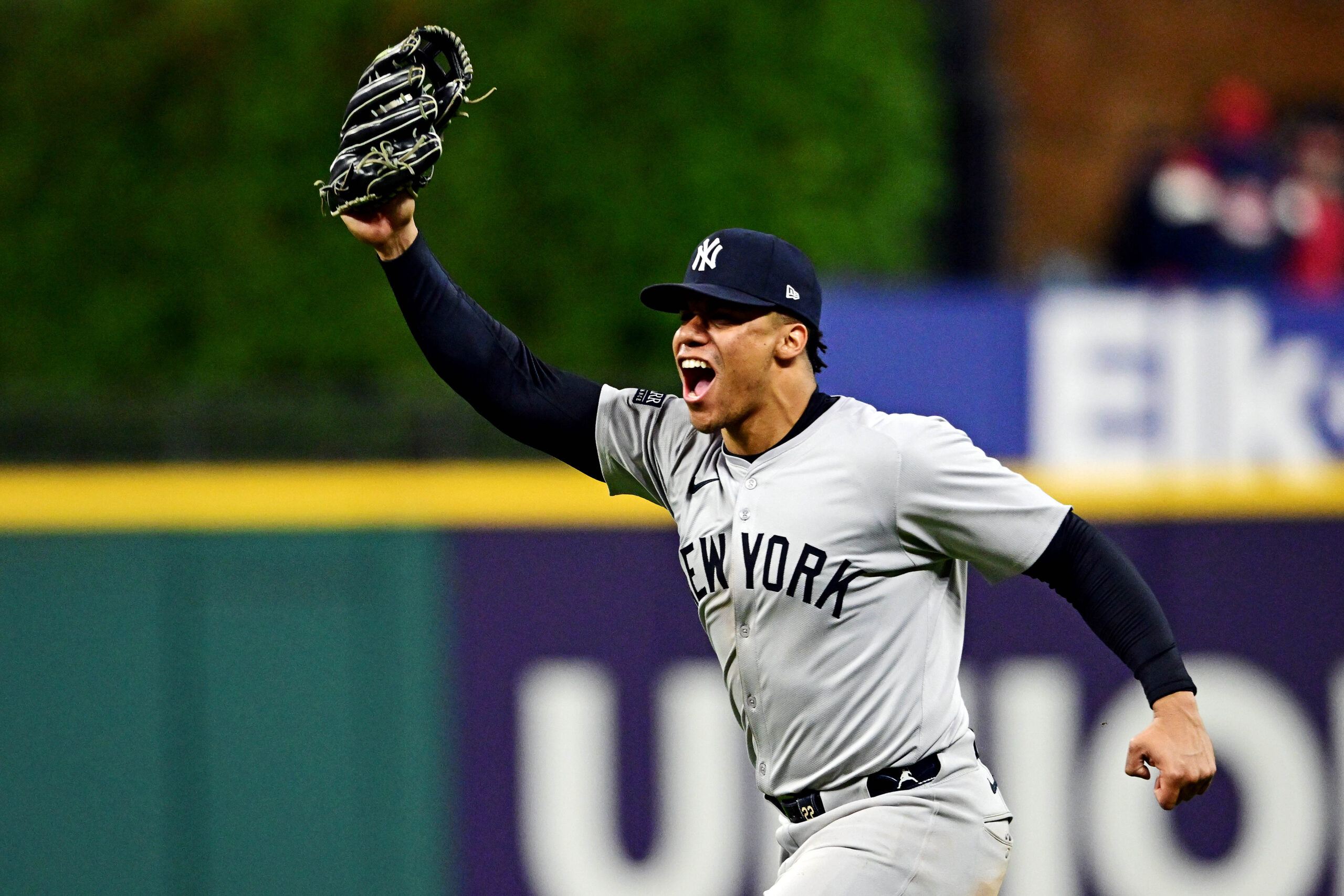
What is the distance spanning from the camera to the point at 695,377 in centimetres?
Result: 350

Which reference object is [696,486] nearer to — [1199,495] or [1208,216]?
[1199,495]

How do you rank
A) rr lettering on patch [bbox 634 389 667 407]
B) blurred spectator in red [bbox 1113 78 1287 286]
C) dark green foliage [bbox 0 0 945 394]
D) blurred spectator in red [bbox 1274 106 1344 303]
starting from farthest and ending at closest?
dark green foliage [bbox 0 0 945 394] → blurred spectator in red [bbox 1274 106 1344 303] → blurred spectator in red [bbox 1113 78 1287 286] → rr lettering on patch [bbox 634 389 667 407]

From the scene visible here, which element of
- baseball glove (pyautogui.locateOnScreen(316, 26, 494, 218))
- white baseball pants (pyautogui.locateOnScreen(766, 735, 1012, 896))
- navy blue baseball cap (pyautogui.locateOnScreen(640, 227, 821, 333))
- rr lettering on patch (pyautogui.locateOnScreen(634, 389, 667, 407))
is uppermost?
baseball glove (pyautogui.locateOnScreen(316, 26, 494, 218))

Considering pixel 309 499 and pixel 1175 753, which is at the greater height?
pixel 309 499

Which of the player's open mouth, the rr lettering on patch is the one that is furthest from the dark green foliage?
the player's open mouth

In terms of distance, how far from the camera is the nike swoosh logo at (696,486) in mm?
3602

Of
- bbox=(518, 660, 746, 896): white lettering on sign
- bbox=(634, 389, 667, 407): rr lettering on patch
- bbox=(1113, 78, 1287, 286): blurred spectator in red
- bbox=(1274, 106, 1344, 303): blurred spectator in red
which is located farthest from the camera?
bbox=(1274, 106, 1344, 303): blurred spectator in red

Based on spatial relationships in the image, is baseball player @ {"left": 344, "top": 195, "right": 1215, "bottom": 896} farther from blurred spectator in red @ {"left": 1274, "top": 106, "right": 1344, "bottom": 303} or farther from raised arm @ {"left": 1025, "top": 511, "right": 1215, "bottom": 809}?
blurred spectator in red @ {"left": 1274, "top": 106, "right": 1344, "bottom": 303}

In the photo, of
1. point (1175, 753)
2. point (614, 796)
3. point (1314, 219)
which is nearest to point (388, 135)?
point (1175, 753)

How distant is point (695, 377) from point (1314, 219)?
226 inches

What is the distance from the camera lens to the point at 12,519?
6266 millimetres

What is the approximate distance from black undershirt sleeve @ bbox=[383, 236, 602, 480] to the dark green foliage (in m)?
4.53

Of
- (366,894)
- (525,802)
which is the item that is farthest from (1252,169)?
(366,894)

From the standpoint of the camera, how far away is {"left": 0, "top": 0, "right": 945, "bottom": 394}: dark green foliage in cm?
845
